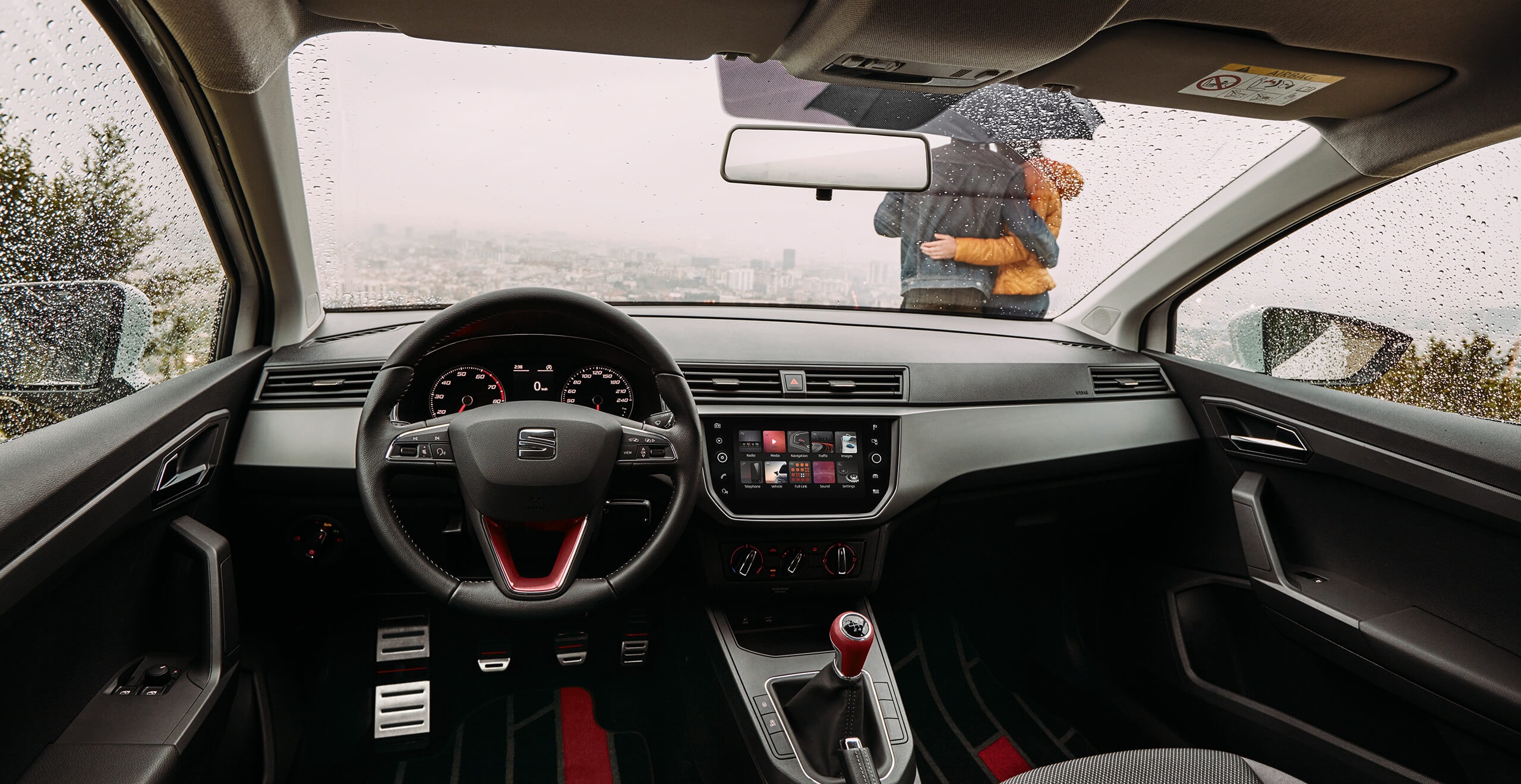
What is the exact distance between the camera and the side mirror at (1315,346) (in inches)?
91.4

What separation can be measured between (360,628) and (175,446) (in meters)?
0.87

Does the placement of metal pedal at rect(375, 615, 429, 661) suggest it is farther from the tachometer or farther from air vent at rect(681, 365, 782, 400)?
air vent at rect(681, 365, 782, 400)

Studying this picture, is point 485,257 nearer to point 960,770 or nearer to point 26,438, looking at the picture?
point 26,438

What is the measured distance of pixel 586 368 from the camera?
1908 mm

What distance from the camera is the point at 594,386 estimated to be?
6.25 ft

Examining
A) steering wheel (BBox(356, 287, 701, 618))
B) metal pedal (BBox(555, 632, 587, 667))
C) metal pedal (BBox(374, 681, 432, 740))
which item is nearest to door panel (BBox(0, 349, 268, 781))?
steering wheel (BBox(356, 287, 701, 618))

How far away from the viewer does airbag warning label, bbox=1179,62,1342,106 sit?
→ 1753 mm

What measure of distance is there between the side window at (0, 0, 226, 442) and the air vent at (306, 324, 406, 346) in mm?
287

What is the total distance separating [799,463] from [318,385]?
1.23 metres

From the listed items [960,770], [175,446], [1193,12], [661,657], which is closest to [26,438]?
[175,446]

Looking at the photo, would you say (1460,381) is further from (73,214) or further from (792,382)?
(73,214)

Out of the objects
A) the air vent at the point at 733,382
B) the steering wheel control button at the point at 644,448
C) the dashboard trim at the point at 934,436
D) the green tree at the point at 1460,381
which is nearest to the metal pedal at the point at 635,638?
the dashboard trim at the point at 934,436

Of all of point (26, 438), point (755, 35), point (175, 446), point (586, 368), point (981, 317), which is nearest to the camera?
point (26, 438)

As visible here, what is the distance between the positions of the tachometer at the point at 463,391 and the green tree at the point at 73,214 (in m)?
0.67
